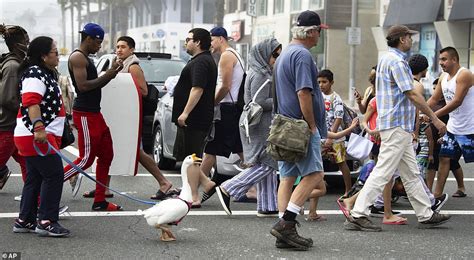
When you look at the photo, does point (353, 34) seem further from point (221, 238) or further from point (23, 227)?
point (23, 227)

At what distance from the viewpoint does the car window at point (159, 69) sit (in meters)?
15.3

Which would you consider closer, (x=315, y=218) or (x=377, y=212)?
(x=315, y=218)

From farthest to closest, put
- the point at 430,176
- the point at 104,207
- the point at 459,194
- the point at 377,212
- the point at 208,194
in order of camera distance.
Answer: the point at 459,194
the point at 430,176
the point at 208,194
the point at 377,212
the point at 104,207

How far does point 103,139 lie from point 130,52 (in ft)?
4.71

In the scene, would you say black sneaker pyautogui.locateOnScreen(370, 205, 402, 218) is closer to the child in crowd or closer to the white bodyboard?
the child in crowd

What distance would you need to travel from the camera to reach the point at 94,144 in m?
8.59

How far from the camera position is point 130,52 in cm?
970

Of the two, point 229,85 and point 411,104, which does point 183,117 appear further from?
point 411,104

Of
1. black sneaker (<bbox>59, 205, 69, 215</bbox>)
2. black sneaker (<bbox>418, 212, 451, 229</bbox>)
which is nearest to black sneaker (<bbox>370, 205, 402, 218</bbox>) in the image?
black sneaker (<bbox>418, 212, 451, 229</bbox>)

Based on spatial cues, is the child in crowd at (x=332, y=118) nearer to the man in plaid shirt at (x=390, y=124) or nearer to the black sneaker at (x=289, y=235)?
the man in plaid shirt at (x=390, y=124)

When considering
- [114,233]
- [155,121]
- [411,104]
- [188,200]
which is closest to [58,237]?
[114,233]

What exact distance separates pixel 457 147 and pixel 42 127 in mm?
4788

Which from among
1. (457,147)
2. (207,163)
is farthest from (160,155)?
(457,147)

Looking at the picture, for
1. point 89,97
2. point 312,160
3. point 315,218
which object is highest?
point 89,97
